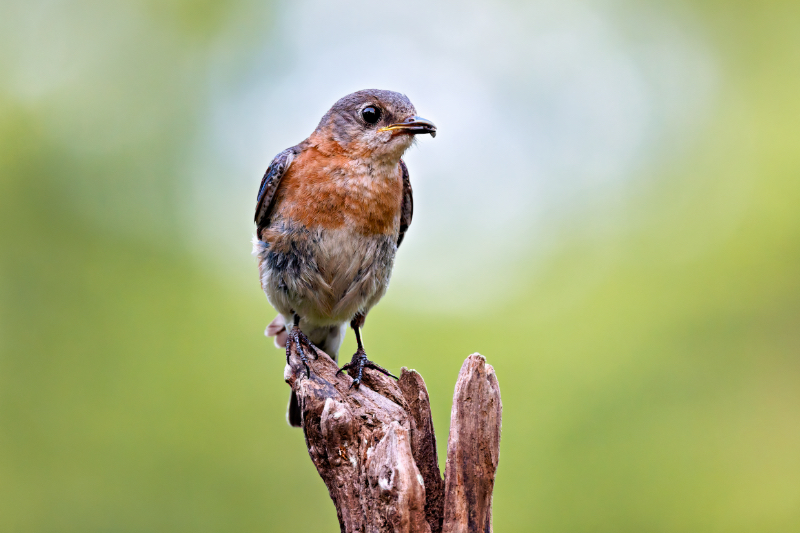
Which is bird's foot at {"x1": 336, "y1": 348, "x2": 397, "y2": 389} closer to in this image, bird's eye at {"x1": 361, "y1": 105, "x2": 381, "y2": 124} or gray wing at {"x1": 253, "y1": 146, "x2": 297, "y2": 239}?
gray wing at {"x1": 253, "y1": 146, "x2": 297, "y2": 239}

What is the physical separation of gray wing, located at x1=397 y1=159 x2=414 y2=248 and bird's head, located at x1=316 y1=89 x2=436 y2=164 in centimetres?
30

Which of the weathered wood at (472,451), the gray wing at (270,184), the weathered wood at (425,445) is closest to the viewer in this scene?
the weathered wood at (472,451)

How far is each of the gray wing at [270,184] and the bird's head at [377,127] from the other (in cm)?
36

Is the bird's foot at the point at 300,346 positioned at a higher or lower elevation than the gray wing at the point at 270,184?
lower

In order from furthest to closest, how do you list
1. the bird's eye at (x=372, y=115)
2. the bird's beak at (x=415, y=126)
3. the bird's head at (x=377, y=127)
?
the bird's eye at (x=372, y=115) < the bird's head at (x=377, y=127) < the bird's beak at (x=415, y=126)

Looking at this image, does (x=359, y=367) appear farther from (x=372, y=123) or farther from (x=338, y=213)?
(x=372, y=123)

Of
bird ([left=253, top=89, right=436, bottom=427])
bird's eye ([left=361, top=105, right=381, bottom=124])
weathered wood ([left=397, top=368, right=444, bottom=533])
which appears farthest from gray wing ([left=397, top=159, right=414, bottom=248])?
weathered wood ([left=397, top=368, right=444, bottom=533])

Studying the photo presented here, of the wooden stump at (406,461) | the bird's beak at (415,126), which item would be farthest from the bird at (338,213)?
the wooden stump at (406,461)

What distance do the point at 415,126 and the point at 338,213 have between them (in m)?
0.81

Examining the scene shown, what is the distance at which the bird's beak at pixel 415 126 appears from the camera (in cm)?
474

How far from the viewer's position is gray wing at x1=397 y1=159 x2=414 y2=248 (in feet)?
17.5

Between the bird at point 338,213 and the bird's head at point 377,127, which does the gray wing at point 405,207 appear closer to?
the bird at point 338,213

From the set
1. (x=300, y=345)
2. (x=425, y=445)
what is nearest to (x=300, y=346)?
(x=300, y=345)

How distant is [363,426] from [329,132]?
2425 millimetres
